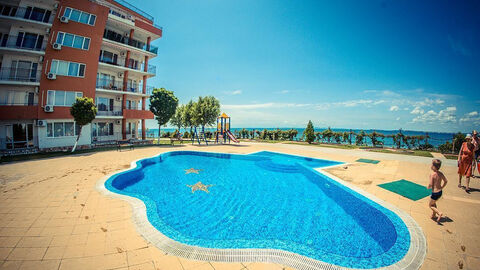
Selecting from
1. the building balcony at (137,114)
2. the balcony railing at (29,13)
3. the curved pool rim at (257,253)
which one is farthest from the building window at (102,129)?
the curved pool rim at (257,253)

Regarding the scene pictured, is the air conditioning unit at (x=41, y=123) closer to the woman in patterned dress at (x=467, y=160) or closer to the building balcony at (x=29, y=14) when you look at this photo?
the building balcony at (x=29, y=14)

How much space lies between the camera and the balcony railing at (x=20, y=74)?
42.8 feet

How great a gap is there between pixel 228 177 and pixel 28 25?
21192 millimetres

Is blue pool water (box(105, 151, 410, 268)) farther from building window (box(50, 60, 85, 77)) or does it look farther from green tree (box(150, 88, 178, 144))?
building window (box(50, 60, 85, 77))

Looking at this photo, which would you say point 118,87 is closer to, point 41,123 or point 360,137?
point 41,123

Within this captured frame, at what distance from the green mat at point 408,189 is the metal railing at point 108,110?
75.3 feet

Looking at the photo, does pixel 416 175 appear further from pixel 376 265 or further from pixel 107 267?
pixel 107 267

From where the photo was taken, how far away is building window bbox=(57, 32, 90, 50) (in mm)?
14184

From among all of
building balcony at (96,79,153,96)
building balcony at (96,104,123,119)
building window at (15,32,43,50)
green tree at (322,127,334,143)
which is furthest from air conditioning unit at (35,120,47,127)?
green tree at (322,127,334,143)

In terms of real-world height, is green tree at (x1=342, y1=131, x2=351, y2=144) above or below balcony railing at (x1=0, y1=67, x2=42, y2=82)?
below

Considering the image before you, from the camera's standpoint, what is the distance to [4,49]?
41.1 feet

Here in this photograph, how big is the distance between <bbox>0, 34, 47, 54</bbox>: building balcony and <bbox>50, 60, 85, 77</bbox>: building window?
1.21m

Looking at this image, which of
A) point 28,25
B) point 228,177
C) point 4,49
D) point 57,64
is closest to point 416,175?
point 228,177

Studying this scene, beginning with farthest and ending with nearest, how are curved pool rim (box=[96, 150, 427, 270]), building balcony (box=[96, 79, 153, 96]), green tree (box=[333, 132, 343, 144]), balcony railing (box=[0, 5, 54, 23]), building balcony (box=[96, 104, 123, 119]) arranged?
green tree (box=[333, 132, 343, 144])
building balcony (box=[96, 79, 153, 96])
building balcony (box=[96, 104, 123, 119])
balcony railing (box=[0, 5, 54, 23])
curved pool rim (box=[96, 150, 427, 270])
